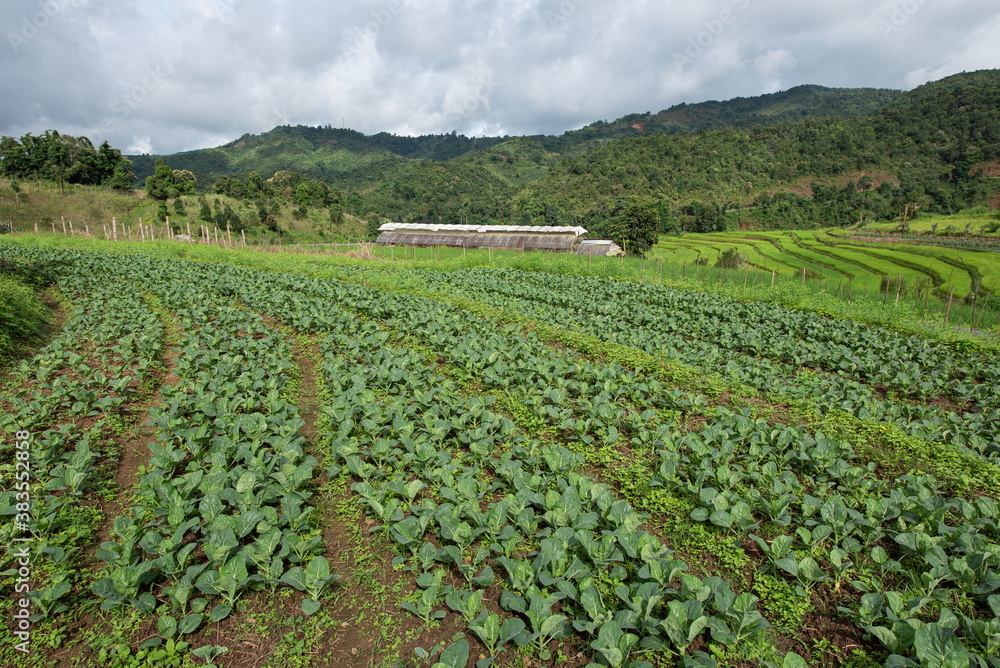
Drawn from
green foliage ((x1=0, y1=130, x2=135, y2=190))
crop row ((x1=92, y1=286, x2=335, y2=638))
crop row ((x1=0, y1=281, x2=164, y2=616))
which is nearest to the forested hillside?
green foliage ((x1=0, y1=130, x2=135, y2=190))

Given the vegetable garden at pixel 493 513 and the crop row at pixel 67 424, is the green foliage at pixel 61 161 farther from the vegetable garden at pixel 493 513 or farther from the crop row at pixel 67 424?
the vegetable garden at pixel 493 513

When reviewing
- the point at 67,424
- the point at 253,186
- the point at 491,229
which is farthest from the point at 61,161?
the point at 67,424

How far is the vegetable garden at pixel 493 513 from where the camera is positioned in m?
3.06

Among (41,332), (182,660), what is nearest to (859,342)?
(182,660)

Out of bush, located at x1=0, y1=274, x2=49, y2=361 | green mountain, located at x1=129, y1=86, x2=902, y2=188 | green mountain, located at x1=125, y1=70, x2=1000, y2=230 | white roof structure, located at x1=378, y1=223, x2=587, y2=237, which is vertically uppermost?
green mountain, located at x1=129, y1=86, x2=902, y2=188

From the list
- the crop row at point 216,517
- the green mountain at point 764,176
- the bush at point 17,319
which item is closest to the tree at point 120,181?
the green mountain at point 764,176

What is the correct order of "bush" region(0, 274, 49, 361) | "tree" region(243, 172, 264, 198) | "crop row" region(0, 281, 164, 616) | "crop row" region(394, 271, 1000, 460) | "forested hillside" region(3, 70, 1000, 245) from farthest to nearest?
"tree" region(243, 172, 264, 198) < "forested hillside" region(3, 70, 1000, 245) < "bush" region(0, 274, 49, 361) < "crop row" region(394, 271, 1000, 460) < "crop row" region(0, 281, 164, 616)

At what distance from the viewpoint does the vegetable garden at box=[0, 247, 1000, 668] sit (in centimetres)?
306

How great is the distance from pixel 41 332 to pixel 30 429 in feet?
21.3

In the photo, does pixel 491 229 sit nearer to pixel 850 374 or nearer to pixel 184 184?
pixel 184 184

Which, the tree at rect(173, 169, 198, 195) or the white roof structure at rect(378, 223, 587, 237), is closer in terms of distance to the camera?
the white roof structure at rect(378, 223, 587, 237)

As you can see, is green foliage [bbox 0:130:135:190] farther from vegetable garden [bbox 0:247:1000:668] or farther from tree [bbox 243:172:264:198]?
vegetable garden [bbox 0:247:1000:668]

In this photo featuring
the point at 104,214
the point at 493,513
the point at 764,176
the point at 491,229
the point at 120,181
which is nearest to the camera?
the point at 493,513

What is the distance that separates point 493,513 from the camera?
3.95 meters
